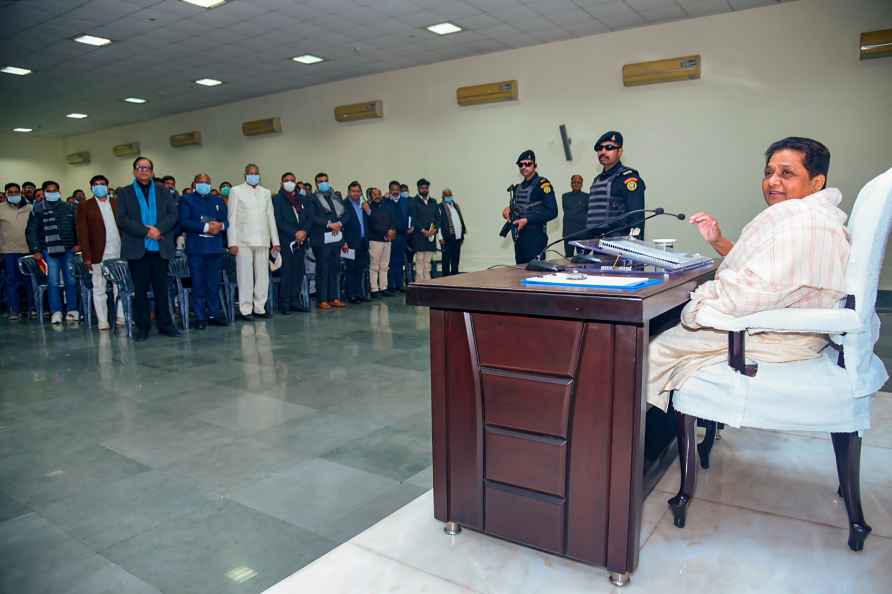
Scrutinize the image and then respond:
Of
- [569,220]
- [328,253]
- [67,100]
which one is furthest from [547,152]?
[67,100]

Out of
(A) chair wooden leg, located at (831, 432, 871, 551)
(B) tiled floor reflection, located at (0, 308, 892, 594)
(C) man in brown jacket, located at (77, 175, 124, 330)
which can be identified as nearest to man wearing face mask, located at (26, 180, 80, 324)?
(C) man in brown jacket, located at (77, 175, 124, 330)

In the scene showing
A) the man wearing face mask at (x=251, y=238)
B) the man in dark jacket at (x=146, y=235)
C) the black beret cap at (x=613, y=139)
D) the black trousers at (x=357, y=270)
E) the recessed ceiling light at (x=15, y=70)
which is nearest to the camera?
the black beret cap at (x=613, y=139)

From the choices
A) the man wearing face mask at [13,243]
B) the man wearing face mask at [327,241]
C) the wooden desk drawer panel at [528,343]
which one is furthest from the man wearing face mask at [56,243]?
the wooden desk drawer panel at [528,343]

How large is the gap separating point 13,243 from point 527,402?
7.95m

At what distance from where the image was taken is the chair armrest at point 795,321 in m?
1.53

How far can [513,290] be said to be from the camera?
1563mm

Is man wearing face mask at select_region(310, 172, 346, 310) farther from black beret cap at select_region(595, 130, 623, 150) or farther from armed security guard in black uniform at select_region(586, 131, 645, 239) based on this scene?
black beret cap at select_region(595, 130, 623, 150)

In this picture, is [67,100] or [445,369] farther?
[67,100]

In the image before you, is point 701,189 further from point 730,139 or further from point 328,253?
point 328,253

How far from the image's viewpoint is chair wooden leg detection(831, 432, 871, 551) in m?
1.66

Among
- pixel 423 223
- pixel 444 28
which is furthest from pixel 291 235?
pixel 444 28

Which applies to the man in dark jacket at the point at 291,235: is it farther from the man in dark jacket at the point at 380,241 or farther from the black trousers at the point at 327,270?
the man in dark jacket at the point at 380,241

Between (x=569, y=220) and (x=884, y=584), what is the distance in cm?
615

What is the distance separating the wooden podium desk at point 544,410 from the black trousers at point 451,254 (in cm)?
700
